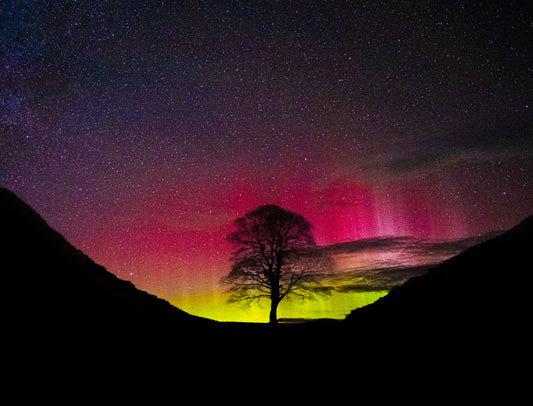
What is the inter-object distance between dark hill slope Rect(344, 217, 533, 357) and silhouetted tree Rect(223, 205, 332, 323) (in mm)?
9864

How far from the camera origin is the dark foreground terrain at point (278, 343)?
4.93 metres

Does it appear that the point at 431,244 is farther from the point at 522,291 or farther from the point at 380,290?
the point at 522,291

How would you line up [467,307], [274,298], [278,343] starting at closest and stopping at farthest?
[467,307] → [278,343] → [274,298]

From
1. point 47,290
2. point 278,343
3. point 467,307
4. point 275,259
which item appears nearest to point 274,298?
point 275,259

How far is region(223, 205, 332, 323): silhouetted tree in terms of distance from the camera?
A: 19.4 metres

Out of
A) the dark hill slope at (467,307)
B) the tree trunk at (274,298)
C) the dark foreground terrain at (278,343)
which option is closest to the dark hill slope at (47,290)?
the dark foreground terrain at (278,343)

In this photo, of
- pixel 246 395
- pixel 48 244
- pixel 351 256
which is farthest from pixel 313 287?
pixel 351 256

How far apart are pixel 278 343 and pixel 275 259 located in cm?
921

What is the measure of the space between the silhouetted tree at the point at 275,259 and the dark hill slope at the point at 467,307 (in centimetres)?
986

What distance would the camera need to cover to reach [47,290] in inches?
275

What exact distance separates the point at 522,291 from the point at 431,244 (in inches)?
1489

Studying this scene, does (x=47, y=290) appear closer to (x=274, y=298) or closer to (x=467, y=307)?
(x=467, y=307)

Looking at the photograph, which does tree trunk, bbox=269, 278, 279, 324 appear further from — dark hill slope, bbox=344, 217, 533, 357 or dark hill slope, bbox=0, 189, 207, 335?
dark hill slope, bbox=0, 189, 207, 335

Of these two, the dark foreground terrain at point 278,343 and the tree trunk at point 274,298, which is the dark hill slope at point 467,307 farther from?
the tree trunk at point 274,298
